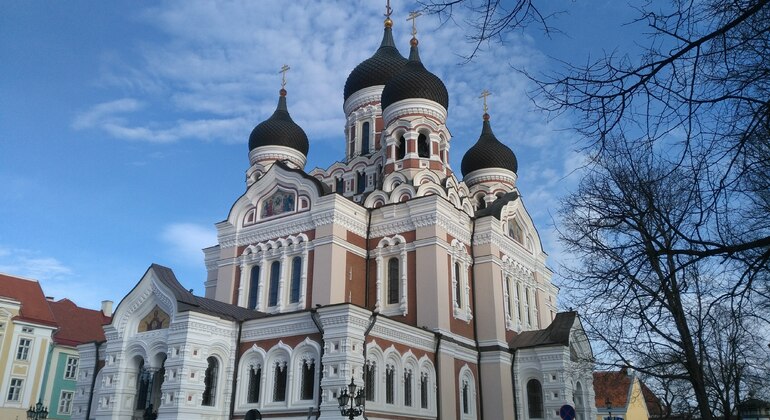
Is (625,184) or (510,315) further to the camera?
(510,315)

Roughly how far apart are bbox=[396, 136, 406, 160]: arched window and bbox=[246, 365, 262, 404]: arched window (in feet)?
35.3

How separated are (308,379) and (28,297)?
20.6 m

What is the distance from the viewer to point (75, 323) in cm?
3288

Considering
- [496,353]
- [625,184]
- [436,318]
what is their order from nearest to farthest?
[625,184], [436,318], [496,353]

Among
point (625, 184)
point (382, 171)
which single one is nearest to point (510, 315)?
point (382, 171)

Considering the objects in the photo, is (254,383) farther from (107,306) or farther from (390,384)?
(107,306)

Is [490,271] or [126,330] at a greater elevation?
[490,271]

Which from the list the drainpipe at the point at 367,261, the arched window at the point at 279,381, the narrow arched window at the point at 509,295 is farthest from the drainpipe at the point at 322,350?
the narrow arched window at the point at 509,295

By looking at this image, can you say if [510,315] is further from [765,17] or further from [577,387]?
[765,17]

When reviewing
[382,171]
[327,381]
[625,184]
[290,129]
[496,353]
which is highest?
[290,129]

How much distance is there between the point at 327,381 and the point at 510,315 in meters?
9.95

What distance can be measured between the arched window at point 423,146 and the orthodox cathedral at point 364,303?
69 mm

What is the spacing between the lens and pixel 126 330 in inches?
724

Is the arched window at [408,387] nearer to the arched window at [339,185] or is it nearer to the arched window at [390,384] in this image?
the arched window at [390,384]
